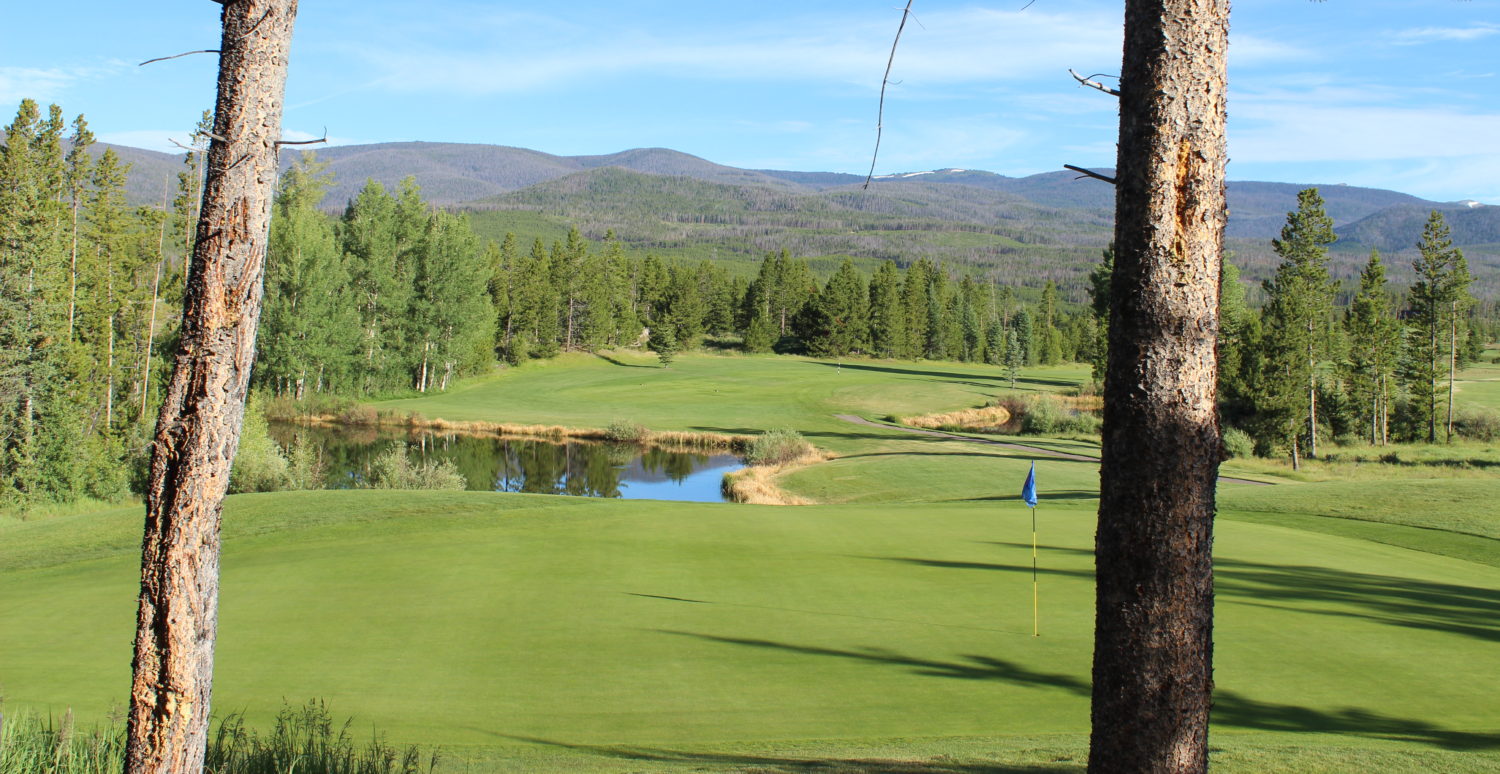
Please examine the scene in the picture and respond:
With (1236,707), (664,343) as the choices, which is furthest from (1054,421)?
(1236,707)

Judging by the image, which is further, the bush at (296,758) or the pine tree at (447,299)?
the pine tree at (447,299)

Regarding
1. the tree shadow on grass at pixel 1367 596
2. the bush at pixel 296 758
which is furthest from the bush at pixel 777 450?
the bush at pixel 296 758

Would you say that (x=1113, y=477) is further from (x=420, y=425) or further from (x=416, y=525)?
(x=420, y=425)

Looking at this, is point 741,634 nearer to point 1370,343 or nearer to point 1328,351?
point 1370,343

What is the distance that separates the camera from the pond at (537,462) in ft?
112

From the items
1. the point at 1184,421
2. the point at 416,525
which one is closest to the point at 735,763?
the point at 1184,421

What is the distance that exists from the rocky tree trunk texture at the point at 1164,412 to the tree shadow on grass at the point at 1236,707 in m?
5.40

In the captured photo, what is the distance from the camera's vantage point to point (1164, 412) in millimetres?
3287

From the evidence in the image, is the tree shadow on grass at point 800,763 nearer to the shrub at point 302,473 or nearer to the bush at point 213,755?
the bush at point 213,755

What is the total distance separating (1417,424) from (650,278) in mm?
74161

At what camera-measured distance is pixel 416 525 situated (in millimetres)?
17547

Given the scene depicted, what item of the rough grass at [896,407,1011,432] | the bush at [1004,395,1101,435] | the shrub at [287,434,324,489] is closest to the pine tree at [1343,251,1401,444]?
the bush at [1004,395,1101,435]

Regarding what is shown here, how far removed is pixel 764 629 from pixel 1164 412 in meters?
7.71

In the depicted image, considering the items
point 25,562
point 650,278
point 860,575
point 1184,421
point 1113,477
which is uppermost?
point 650,278
